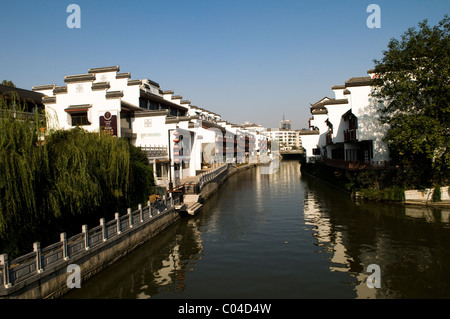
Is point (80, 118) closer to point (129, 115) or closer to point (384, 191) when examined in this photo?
point (129, 115)

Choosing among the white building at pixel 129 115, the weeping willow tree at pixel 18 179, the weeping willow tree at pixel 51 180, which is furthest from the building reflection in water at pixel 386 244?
the white building at pixel 129 115

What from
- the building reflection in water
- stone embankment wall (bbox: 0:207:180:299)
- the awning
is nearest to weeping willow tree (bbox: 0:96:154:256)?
stone embankment wall (bbox: 0:207:180:299)

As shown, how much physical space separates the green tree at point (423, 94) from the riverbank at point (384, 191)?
95cm

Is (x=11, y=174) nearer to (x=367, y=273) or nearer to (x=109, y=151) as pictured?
(x=109, y=151)

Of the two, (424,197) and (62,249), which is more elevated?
(62,249)

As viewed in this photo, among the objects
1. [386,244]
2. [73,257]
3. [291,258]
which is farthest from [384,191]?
[73,257]

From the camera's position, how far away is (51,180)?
37.2 feet

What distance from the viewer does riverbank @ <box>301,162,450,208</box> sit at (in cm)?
2280

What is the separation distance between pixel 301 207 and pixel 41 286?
19480 mm

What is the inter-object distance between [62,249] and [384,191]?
23179mm

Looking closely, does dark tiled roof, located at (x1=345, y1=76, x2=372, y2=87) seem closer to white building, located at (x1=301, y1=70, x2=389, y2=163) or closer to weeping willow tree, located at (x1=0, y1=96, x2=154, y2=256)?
white building, located at (x1=301, y1=70, x2=389, y2=163)

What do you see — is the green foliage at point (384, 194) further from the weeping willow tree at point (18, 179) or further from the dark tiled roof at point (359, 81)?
the weeping willow tree at point (18, 179)

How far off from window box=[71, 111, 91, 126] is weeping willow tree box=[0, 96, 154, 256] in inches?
504
